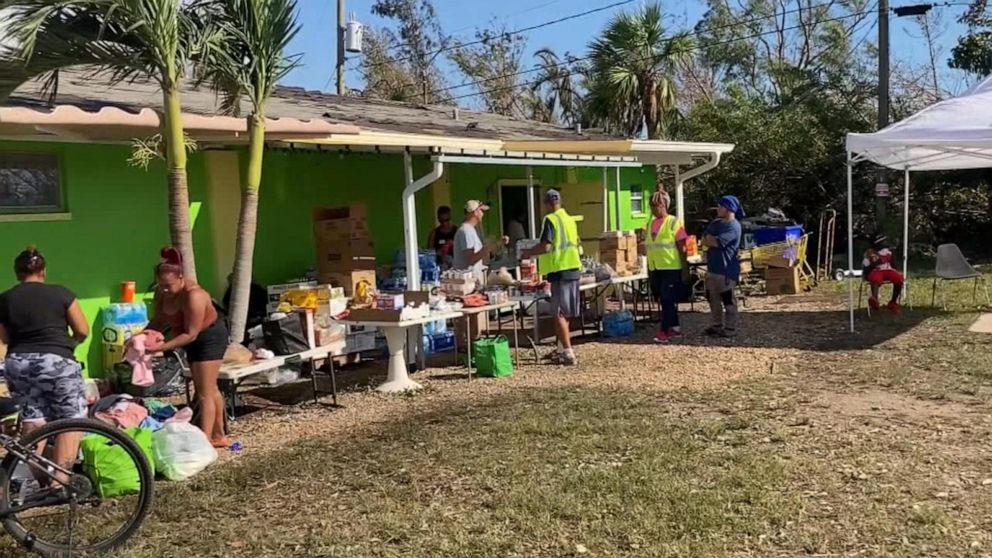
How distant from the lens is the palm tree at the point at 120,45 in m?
6.57

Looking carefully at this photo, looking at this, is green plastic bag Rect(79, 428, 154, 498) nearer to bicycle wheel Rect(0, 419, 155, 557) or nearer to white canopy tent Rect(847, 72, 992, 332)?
bicycle wheel Rect(0, 419, 155, 557)

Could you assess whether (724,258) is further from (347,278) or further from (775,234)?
(775,234)

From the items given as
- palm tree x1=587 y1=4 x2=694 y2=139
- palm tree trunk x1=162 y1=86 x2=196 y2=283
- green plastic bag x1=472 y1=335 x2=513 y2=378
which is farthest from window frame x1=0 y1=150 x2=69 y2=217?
palm tree x1=587 y1=4 x2=694 y2=139

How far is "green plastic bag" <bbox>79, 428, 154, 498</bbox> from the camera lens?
186 inches

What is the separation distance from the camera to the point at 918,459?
18.6 ft

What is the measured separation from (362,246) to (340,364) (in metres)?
1.34

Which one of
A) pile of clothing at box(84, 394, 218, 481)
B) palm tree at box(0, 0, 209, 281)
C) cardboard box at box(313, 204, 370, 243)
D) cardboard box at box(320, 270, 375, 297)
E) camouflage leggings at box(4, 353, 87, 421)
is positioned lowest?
pile of clothing at box(84, 394, 218, 481)

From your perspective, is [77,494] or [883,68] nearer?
[77,494]

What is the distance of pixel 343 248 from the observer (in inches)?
Answer: 405

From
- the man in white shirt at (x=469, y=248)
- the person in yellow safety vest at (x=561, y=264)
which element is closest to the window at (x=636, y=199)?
the man in white shirt at (x=469, y=248)

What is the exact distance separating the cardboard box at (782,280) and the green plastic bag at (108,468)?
1262 centimetres

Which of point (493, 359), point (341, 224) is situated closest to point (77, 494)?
point (493, 359)

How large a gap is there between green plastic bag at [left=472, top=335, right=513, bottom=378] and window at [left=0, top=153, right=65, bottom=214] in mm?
4079

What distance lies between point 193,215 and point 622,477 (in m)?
5.88
